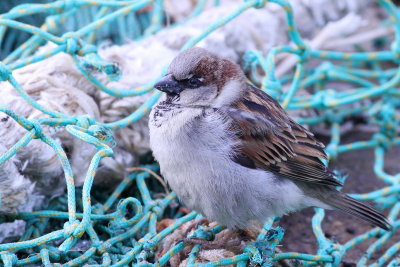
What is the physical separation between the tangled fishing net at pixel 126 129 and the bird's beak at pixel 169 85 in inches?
9.6

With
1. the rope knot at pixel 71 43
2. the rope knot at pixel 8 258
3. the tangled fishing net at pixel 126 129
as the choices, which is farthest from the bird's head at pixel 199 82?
the rope knot at pixel 8 258

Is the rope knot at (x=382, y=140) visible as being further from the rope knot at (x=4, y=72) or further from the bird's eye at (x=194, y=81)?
the rope knot at (x=4, y=72)

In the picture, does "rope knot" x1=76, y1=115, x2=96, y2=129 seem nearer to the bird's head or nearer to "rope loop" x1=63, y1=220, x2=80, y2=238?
the bird's head

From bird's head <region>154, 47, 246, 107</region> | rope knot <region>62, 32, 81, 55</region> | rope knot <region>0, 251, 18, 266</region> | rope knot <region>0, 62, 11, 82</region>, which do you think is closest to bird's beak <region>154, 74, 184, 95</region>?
bird's head <region>154, 47, 246, 107</region>

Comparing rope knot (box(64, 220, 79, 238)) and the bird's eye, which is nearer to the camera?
rope knot (box(64, 220, 79, 238))

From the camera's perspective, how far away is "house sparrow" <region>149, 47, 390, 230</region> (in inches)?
78.6

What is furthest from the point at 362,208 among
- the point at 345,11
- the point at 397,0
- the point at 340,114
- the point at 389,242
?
the point at 397,0

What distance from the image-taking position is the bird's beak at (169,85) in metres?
2.12

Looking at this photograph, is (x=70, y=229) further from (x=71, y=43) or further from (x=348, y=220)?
(x=348, y=220)

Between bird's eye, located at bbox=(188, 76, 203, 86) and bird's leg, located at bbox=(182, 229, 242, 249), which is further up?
bird's eye, located at bbox=(188, 76, 203, 86)

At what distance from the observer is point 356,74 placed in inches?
129

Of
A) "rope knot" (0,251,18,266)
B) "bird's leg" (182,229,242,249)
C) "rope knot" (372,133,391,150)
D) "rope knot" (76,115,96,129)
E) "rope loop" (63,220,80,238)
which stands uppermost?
Result: "rope knot" (76,115,96,129)

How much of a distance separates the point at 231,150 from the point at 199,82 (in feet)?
1.05

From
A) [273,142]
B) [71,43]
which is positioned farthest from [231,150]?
[71,43]
